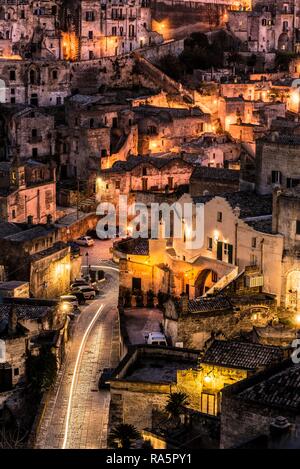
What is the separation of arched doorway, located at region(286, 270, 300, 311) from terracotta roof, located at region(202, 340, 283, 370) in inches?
294

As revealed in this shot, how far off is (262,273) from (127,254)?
6.23m

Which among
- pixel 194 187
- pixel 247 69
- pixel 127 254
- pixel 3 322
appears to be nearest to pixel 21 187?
pixel 194 187

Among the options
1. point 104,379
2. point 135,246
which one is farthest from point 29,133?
point 104,379

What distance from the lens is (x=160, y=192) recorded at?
2170 inches

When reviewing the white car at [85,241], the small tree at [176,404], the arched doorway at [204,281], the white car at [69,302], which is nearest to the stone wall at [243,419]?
the small tree at [176,404]

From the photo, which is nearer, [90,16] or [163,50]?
[90,16]

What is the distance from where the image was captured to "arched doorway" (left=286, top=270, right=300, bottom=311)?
36625 mm

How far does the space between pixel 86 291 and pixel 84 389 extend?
1061 cm

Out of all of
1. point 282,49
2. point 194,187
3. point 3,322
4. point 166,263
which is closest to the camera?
point 3,322

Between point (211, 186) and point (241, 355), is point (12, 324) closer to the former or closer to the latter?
point (241, 355)

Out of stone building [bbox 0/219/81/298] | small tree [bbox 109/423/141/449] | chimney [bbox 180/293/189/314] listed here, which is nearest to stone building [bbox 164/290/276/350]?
chimney [bbox 180/293/189/314]

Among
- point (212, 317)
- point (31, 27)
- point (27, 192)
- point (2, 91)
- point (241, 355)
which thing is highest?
point (31, 27)

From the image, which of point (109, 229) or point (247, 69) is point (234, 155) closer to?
point (109, 229)

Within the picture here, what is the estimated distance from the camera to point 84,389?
33344mm
